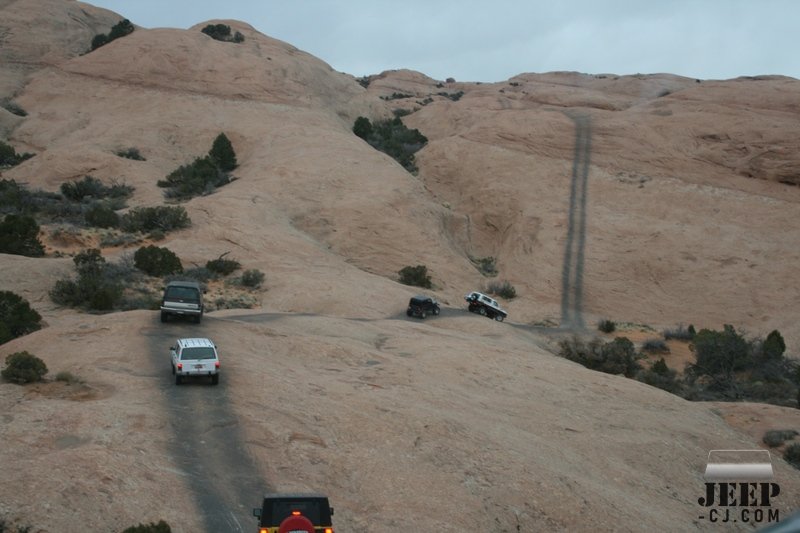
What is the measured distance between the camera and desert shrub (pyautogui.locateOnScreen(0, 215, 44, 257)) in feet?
130

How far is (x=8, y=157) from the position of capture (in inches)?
2456

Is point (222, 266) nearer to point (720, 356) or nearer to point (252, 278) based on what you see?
point (252, 278)

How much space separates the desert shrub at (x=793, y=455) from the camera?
25.1 metres

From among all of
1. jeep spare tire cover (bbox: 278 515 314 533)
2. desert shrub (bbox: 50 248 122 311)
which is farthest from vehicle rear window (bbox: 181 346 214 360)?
desert shrub (bbox: 50 248 122 311)

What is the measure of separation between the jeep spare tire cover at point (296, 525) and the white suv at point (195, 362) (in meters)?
10.7

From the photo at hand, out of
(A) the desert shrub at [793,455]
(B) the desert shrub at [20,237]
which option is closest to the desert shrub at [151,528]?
(A) the desert shrub at [793,455]

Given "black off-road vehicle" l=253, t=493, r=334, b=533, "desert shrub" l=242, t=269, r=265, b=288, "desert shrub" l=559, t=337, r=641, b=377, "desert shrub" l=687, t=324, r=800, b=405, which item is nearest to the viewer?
"black off-road vehicle" l=253, t=493, r=334, b=533

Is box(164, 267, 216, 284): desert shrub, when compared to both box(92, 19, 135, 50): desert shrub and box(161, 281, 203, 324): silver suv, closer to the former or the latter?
box(161, 281, 203, 324): silver suv

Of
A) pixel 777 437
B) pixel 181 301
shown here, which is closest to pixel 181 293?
pixel 181 301

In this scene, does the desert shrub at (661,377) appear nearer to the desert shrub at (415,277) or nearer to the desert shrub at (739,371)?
the desert shrub at (739,371)

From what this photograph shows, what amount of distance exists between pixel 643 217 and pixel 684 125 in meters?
14.1

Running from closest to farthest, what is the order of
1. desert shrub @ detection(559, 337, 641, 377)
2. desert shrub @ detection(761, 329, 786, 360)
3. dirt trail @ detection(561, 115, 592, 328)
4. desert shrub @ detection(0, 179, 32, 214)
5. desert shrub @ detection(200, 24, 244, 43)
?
desert shrub @ detection(559, 337, 641, 377), desert shrub @ detection(761, 329, 786, 360), desert shrub @ detection(0, 179, 32, 214), dirt trail @ detection(561, 115, 592, 328), desert shrub @ detection(200, 24, 244, 43)

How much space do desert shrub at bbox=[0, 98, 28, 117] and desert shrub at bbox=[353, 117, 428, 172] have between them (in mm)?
33530

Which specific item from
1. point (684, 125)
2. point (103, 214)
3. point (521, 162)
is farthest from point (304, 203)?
point (684, 125)
